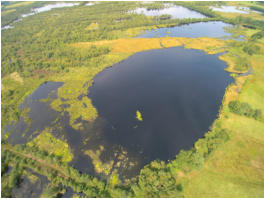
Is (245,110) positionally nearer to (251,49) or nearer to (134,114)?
(134,114)

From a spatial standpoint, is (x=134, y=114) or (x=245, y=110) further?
(x=134, y=114)

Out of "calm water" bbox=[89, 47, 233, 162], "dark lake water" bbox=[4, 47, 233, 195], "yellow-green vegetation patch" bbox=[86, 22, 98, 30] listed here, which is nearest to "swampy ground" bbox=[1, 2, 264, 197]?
"dark lake water" bbox=[4, 47, 233, 195]

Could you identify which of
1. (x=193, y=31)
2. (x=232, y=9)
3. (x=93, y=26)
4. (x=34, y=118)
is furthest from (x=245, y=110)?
(x=232, y=9)

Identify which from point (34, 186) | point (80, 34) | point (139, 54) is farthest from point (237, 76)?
point (80, 34)

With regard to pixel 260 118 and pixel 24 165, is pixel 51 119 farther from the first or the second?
pixel 260 118

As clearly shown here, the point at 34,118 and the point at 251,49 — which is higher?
the point at 34,118

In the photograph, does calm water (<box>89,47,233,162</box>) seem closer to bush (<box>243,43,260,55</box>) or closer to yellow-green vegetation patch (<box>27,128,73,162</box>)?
yellow-green vegetation patch (<box>27,128,73,162</box>)

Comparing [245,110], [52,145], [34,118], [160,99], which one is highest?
[34,118]
